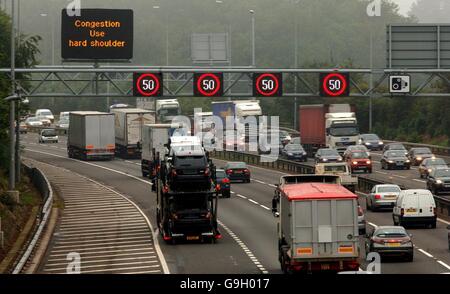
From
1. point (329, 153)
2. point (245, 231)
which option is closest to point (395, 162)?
point (329, 153)

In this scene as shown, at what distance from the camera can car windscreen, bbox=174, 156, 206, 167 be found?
42594mm

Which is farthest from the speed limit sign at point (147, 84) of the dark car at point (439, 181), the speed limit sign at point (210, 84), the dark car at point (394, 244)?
the dark car at point (394, 244)

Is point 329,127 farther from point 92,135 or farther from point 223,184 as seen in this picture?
point 223,184

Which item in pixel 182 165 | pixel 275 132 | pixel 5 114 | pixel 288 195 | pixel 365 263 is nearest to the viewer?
pixel 288 195

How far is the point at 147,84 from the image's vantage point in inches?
2542

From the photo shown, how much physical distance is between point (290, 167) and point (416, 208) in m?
36.9

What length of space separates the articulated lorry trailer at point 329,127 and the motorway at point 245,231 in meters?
5.43

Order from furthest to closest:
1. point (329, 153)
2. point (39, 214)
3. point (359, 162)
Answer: point (329, 153)
point (359, 162)
point (39, 214)

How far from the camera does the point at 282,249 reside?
34.0m

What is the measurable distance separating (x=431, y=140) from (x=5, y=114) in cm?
7051

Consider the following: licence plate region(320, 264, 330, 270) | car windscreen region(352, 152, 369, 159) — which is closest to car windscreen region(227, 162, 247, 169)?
car windscreen region(352, 152, 369, 159)

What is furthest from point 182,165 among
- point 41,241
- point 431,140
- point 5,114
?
point 431,140

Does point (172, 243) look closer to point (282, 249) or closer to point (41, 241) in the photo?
point (41, 241)

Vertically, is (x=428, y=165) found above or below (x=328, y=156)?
below
